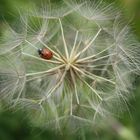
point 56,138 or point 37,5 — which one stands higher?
point 37,5

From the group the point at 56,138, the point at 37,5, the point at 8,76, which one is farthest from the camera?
the point at 56,138

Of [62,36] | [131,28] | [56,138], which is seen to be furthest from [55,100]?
[56,138]

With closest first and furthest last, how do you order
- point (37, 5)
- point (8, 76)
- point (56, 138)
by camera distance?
point (8, 76) → point (37, 5) → point (56, 138)

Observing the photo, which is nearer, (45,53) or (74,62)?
(45,53)

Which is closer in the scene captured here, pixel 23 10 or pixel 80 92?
pixel 80 92

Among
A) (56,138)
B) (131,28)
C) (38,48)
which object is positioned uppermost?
(131,28)

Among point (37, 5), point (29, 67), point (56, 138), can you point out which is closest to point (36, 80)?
point (29, 67)

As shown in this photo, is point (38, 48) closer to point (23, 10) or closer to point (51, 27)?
point (51, 27)
